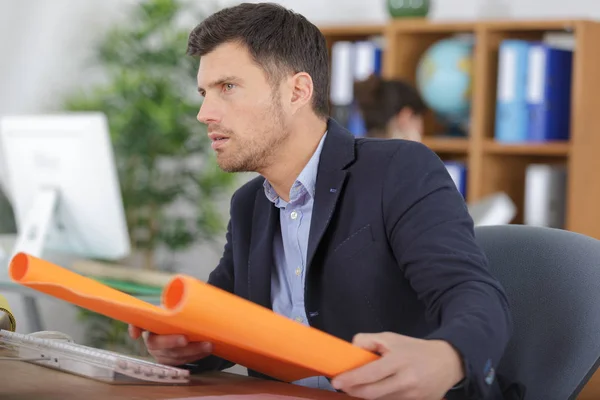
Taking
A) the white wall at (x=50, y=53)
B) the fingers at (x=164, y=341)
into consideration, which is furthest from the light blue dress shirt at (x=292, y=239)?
the white wall at (x=50, y=53)

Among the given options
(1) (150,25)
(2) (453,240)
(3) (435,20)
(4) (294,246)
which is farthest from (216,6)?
(2) (453,240)

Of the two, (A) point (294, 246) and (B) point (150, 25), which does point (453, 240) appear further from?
(B) point (150, 25)

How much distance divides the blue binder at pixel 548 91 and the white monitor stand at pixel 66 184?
1769mm

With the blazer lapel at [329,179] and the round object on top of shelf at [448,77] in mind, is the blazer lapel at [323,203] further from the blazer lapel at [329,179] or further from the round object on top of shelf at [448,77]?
the round object on top of shelf at [448,77]

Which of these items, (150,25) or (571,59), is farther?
(150,25)

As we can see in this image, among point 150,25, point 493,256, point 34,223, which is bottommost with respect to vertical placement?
point 34,223

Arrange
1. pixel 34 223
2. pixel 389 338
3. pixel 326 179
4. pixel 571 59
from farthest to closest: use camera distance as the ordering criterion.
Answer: pixel 571 59 → pixel 34 223 → pixel 326 179 → pixel 389 338

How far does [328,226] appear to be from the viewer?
1.36 m

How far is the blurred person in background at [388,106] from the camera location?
3.76 metres

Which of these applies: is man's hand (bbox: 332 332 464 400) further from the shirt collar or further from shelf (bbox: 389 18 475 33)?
shelf (bbox: 389 18 475 33)

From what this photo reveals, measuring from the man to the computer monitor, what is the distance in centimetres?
129

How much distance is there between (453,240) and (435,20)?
3.16 metres

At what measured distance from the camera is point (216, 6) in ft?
14.6

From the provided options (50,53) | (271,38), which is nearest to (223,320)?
(271,38)
